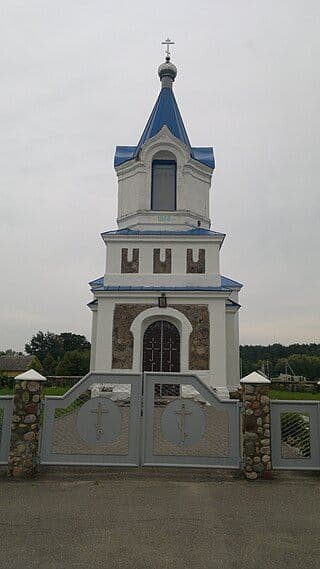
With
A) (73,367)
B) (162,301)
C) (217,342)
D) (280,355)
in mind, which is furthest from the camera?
(280,355)

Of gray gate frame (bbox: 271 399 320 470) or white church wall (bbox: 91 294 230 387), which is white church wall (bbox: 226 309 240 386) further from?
gray gate frame (bbox: 271 399 320 470)

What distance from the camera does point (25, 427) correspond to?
274 inches

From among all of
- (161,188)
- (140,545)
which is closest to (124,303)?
(161,188)

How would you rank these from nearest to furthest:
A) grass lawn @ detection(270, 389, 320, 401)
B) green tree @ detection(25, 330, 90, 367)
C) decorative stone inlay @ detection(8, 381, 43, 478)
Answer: decorative stone inlay @ detection(8, 381, 43, 478) < grass lawn @ detection(270, 389, 320, 401) < green tree @ detection(25, 330, 90, 367)

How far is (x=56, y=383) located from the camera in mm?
21969

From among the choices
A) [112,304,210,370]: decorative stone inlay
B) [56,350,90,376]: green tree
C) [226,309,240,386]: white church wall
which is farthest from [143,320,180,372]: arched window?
[56,350,90,376]: green tree

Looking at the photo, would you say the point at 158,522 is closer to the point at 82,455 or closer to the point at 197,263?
the point at 82,455

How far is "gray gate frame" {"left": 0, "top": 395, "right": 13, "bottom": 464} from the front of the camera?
6957 millimetres

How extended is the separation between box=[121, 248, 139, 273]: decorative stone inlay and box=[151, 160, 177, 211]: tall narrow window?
89.8 inches

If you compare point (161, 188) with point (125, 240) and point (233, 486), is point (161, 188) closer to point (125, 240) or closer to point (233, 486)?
point (125, 240)

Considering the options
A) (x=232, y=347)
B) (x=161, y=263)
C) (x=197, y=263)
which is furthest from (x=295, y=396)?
(x=161, y=263)

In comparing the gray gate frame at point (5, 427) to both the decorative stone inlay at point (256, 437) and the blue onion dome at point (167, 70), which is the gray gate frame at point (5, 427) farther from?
the blue onion dome at point (167, 70)

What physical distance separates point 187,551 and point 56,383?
1853 cm

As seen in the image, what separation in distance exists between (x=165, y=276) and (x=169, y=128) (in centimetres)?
623
